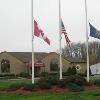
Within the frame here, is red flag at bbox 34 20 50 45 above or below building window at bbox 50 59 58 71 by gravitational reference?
above

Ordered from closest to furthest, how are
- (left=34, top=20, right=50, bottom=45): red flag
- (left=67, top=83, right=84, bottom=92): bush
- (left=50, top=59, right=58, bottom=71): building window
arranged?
1. (left=67, top=83, right=84, bottom=92): bush
2. (left=34, top=20, right=50, bottom=45): red flag
3. (left=50, top=59, right=58, bottom=71): building window

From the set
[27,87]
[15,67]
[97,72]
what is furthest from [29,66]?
[27,87]

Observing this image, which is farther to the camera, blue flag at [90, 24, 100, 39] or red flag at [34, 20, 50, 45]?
blue flag at [90, 24, 100, 39]

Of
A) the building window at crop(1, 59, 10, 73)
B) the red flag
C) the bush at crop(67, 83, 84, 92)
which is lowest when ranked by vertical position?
the bush at crop(67, 83, 84, 92)

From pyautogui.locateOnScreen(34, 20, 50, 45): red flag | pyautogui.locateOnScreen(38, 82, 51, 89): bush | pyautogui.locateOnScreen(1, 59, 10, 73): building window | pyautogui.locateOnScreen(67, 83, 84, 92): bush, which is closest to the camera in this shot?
pyautogui.locateOnScreen(67, 83, 84, 92): bush

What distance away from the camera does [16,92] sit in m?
26.8

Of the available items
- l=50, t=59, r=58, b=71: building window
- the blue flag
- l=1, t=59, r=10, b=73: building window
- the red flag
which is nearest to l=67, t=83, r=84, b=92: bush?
the red flag

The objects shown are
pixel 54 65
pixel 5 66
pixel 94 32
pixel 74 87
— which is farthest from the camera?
pixel 54 65

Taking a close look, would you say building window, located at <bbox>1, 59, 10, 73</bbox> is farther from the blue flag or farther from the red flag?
the red flag

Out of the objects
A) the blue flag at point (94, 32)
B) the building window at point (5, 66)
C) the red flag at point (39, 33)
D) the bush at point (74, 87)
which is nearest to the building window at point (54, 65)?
the building window at point (5, 66)

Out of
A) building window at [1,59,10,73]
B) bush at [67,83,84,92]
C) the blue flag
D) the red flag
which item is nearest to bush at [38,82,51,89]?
bush at [67,83,84,92]

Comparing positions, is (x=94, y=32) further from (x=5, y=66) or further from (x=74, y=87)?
(x=5, y=66)

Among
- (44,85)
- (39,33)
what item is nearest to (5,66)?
(39,33)

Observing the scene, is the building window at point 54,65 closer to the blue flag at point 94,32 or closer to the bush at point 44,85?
the blue flag at point 94,32
